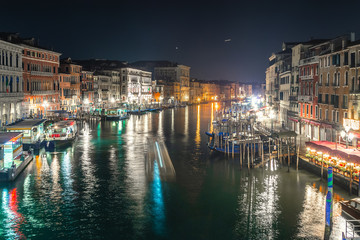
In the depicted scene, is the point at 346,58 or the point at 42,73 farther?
the point at 42,73

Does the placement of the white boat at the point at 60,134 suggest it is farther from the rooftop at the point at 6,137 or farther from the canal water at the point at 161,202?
the rooftop at the point at 6,137

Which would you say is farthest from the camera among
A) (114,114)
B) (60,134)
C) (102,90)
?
(102,90)

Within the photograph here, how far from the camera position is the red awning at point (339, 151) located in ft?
66.0

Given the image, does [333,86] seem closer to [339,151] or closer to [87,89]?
[339,151]

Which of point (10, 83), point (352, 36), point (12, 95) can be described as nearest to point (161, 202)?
Answer: point (352, 36)

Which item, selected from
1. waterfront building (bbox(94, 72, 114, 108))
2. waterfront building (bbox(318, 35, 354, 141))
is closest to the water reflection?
waterfront building (bbox(318, 35, 354, 141))

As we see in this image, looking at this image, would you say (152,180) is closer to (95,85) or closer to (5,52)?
(5,52)

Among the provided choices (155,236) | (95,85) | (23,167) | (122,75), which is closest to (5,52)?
(23,167)

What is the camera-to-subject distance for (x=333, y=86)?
97.5 ft

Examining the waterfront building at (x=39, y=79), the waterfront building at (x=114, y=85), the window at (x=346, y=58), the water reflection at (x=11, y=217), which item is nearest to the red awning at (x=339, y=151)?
the window at (x=346, y=58)

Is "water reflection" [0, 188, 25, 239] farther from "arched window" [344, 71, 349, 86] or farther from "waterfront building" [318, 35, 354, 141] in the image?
"arched window" [344, 71, 349, 86]

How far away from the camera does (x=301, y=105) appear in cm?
3791

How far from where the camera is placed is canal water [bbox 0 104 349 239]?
1584 cm

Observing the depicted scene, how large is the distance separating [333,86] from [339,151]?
9.56 metres
